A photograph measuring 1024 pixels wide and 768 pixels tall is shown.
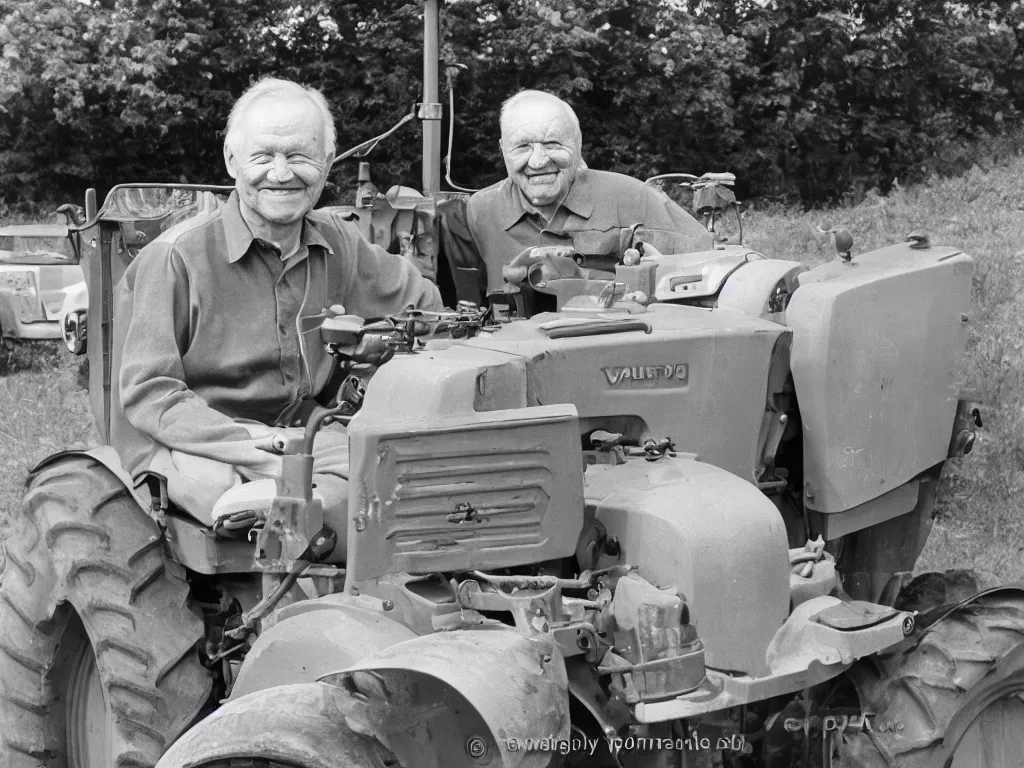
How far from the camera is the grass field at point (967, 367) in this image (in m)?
6.70

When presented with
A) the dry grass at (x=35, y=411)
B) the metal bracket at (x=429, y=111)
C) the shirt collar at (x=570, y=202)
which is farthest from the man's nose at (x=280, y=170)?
the dry grass at (x=35, y=411)

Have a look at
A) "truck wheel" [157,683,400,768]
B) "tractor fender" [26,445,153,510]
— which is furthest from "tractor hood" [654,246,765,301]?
"truck wheel" [157,683,400,768]

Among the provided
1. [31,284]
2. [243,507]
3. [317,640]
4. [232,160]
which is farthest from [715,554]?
[31,284]

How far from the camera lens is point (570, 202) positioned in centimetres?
537

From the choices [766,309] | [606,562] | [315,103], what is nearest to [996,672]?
[606,562]

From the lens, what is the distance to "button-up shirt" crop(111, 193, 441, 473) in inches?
152

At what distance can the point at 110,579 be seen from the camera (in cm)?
378

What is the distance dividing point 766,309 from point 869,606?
3.34 ft

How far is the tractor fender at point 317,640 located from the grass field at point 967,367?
1.83 meters

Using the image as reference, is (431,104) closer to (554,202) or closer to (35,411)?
(554,202)

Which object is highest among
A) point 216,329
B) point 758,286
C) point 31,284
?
point 758,286

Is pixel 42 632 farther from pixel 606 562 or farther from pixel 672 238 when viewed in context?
pixel 672 238

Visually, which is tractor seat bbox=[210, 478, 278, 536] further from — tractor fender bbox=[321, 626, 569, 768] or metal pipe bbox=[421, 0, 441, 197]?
metal pipe bbox=[421, 0, 441, 197]

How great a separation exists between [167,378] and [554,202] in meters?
1.91
